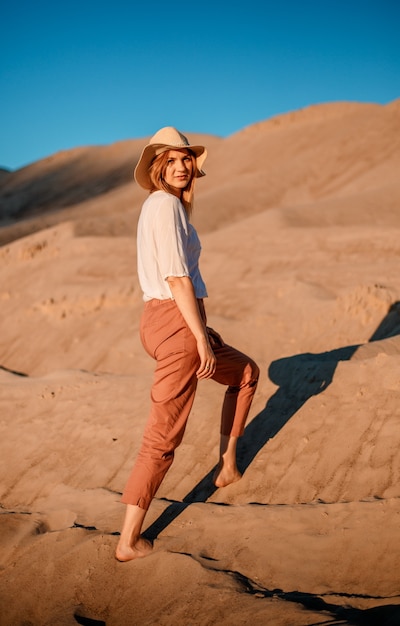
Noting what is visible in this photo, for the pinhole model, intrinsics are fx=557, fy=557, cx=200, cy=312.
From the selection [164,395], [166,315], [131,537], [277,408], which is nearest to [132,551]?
[131,537]

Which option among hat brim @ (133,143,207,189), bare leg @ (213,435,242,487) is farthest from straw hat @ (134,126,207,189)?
bare leg @ (213,435,242,487)

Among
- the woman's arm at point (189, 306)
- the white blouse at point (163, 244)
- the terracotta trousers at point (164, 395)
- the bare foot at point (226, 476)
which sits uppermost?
the white blouse at point (163, 244)

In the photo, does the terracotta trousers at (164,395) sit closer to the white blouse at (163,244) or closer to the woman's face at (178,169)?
the white blouse at (163,244)

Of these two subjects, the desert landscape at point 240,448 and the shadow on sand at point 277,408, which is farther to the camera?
the shadow on sand at point 277,408

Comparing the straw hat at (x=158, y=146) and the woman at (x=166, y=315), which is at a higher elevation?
the straw hat at (x=158, y=146)

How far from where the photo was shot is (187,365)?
2.55 meters

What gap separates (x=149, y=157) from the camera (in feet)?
8.73

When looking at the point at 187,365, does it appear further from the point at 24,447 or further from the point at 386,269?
the point at 386,269

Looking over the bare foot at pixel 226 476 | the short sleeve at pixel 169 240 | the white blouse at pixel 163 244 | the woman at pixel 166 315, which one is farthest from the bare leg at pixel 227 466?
the short sleeve at pixel 169 240

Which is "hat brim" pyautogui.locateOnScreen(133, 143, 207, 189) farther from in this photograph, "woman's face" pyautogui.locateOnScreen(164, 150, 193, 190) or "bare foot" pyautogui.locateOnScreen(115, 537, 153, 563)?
"bare foot" pyautogui.locateOnScreen(115, 537, 153, 563)

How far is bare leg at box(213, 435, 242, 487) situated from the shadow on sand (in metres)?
0.10

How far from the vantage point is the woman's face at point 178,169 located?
265 centimetres

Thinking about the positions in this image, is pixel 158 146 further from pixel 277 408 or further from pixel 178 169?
pixel 277 408

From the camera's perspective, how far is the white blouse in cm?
242
